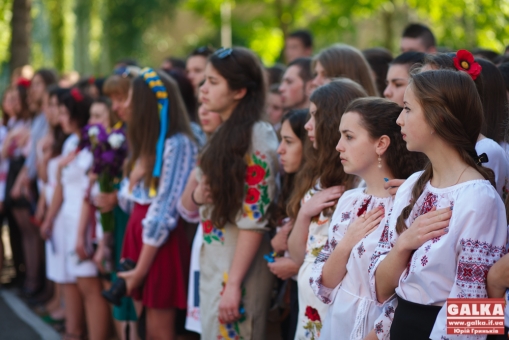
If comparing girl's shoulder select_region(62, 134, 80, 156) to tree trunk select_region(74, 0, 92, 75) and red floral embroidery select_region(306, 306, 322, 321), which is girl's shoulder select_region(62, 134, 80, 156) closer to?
red floral embroidery select_region(306, 306, 322, 321)

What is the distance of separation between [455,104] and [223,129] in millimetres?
1792

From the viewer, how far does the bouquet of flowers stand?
496 centimetres

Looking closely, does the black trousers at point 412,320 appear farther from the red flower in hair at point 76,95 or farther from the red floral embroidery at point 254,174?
the red flower in hair at point 76,95

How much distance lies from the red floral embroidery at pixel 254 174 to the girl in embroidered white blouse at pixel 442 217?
135 centimetres

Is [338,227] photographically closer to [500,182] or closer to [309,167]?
[309,167]

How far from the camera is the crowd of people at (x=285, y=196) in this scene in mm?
2385

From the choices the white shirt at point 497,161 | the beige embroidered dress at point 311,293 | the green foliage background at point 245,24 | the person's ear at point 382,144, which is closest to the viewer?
the white shirt at point 497,161

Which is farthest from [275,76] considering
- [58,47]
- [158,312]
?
[58,47]

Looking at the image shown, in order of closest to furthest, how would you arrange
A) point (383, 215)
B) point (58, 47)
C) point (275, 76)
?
point (383, 215)
point (275, 76)
point (58, 47)

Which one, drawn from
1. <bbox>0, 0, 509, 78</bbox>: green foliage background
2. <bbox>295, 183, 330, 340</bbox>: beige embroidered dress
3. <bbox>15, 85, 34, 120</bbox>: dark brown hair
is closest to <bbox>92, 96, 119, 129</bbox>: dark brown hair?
<bbox>15, 85, 34, 120</bbox>: dark brown hair

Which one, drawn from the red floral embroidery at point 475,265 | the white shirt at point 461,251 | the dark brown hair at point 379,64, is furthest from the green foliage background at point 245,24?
the red floral embroidery at point 475,265

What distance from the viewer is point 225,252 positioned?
12.9ft

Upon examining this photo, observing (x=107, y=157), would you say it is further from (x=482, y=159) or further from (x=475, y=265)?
(x=475, y=265)

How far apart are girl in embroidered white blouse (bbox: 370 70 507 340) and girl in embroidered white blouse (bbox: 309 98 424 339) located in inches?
10.1
